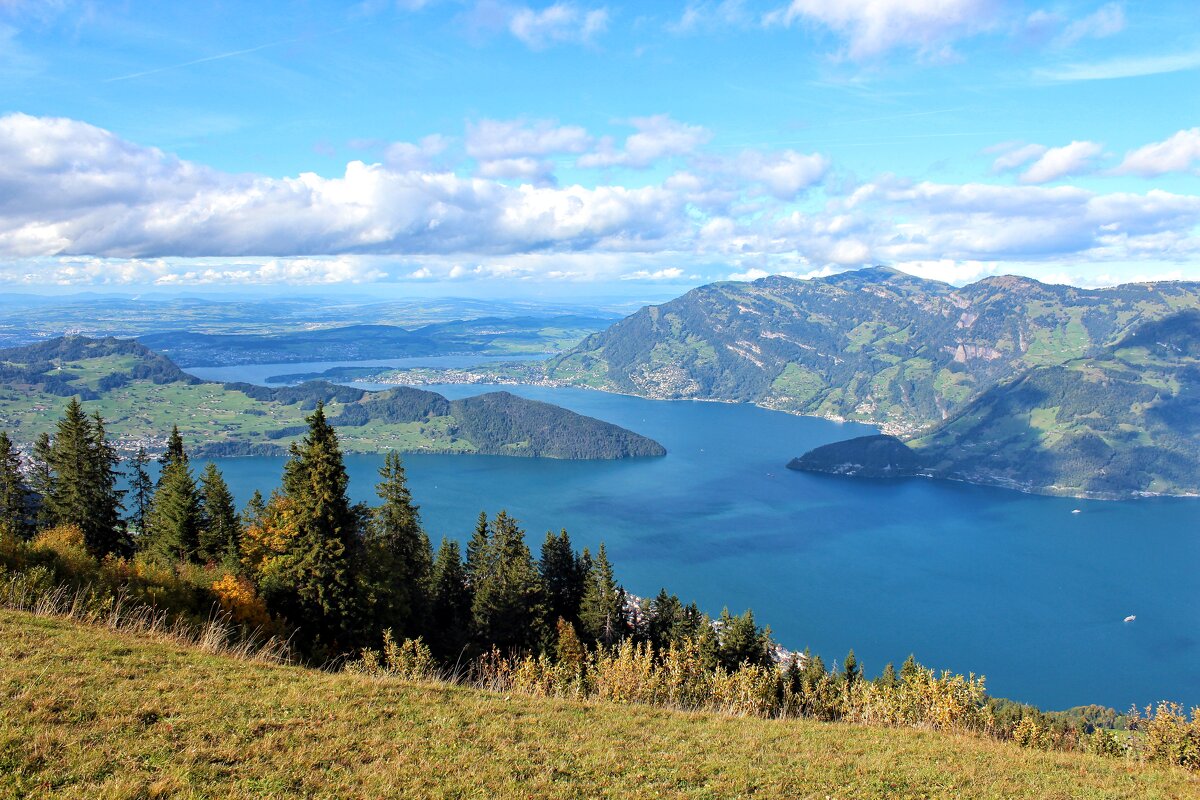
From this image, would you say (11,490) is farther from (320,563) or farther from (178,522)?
(320,563)

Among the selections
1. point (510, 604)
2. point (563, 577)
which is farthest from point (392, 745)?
point (563, 577)

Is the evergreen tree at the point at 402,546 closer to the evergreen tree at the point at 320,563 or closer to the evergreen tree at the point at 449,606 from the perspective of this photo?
the evergreen tree at the point at 449,606

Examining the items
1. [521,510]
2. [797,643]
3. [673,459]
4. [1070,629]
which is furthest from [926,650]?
[673,459]

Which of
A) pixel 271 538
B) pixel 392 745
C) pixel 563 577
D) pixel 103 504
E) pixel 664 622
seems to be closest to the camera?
pixel 392 745

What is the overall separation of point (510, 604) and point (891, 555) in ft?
344

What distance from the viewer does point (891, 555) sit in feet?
403

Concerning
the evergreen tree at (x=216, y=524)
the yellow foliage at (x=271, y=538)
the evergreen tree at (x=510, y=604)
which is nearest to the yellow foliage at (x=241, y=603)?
the yellow foliage at (x=271, y=538)

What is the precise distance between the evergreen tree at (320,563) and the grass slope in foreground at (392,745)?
9893 mm

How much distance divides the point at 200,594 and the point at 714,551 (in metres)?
105

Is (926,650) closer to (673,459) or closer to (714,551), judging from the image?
(714,551)

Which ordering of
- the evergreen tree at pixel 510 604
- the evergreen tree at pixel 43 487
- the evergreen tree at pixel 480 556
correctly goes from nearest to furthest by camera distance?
1. the evergreen tree at pixel 43 487
2. the evergreen tree at pixel 510 604
3. the evergreen tree at pixel 480 556

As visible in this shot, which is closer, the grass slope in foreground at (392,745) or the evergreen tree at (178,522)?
the grass slope in foreground at (392,745)

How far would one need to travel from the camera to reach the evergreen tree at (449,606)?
1315 inches

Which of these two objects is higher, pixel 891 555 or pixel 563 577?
pixel 563 577
